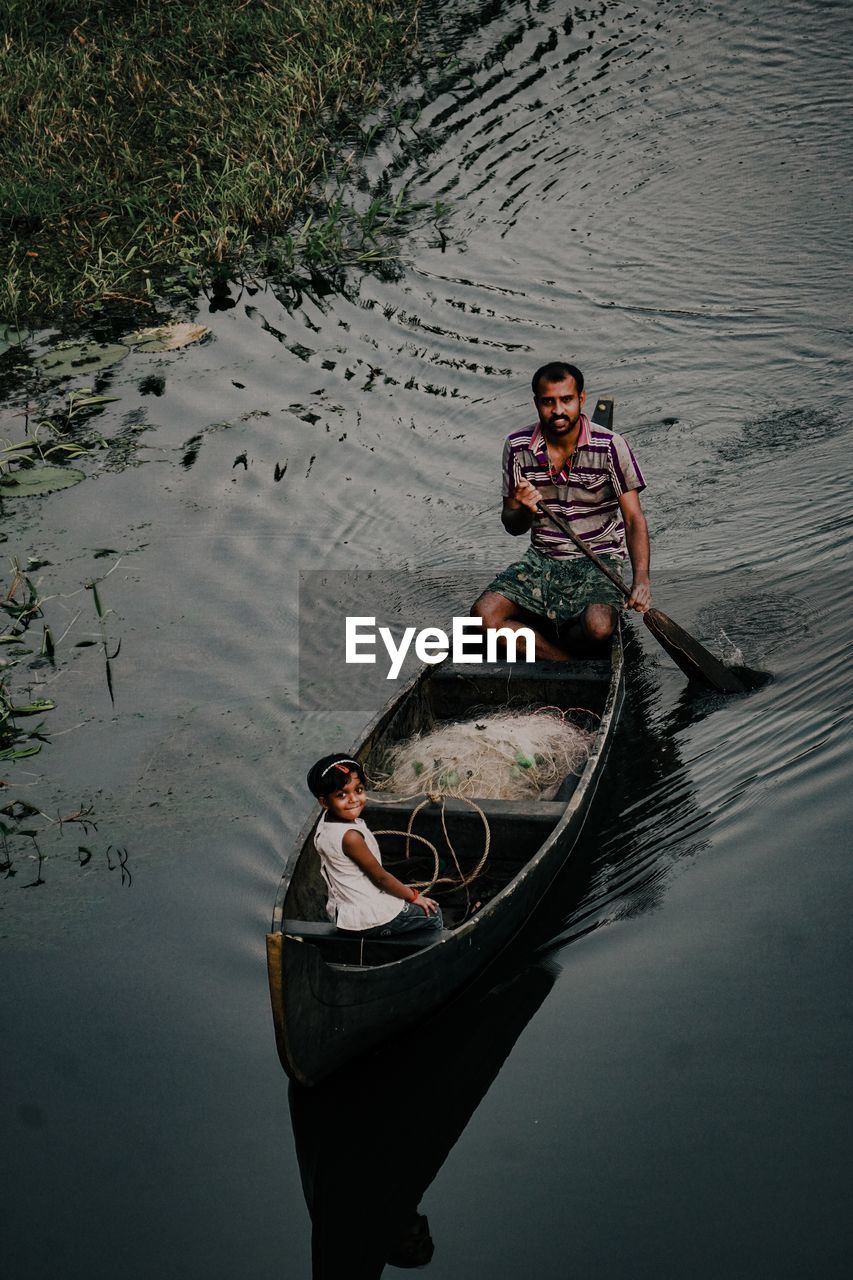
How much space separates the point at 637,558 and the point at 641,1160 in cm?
264

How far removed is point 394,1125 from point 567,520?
2.76 m

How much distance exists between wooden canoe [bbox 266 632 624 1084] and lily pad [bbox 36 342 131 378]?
479 centimetres

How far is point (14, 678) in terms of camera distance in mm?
6402

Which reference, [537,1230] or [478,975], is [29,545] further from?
[537,1230]

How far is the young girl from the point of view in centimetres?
394

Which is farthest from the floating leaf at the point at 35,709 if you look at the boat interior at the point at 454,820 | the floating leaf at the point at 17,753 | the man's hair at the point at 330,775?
the man's hair at the point at 330,775

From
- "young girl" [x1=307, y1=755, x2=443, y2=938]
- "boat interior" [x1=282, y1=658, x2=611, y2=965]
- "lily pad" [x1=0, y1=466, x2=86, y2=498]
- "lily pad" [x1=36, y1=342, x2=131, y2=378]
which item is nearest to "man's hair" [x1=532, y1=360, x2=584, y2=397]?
"boat interior" [x1=282, y1=658, x2=611, y2=965]

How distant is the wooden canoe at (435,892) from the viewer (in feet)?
12.2

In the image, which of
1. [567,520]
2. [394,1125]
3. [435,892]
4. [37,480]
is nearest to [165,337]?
[37,480]

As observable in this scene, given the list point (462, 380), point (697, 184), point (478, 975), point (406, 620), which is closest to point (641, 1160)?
point (478, 975)

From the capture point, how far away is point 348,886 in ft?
13.3

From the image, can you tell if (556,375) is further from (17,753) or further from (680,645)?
(17,753)

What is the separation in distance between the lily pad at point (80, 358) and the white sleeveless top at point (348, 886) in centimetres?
603

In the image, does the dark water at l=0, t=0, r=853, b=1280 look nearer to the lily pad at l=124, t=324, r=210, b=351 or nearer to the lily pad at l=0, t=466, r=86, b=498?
the lily pad at l=0, t=466, r=86, b=498
